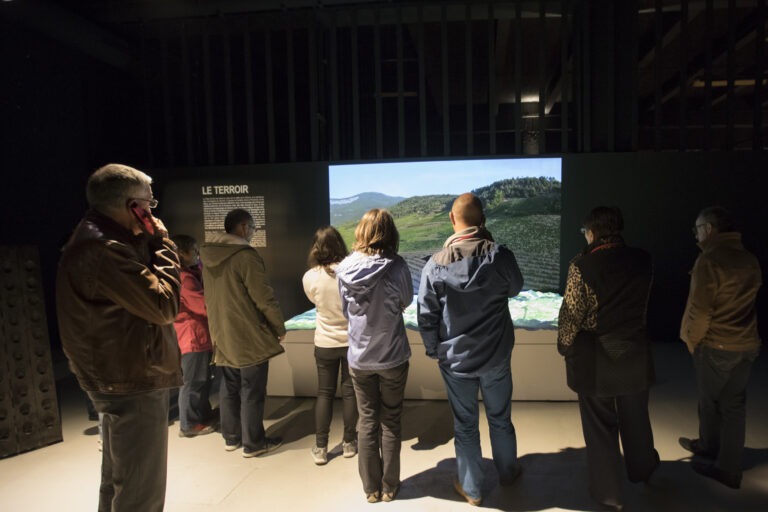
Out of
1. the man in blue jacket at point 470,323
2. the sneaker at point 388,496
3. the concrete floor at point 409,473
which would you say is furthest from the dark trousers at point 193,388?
the man in blue jacket at point 470,323

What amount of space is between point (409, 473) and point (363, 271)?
1.32m

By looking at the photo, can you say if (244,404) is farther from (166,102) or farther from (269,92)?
(166,102)

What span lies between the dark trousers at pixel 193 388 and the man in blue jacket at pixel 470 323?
186cm

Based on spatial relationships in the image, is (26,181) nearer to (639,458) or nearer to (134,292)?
(134,292)

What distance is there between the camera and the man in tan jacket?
2.61 meters

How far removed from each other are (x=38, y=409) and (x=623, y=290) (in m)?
3.83

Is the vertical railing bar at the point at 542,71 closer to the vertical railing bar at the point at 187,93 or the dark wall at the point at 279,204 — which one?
the dark wall at the point at 279,204

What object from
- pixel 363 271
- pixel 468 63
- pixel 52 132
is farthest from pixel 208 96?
pixel 363 271

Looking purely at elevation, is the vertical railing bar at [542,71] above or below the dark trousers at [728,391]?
above

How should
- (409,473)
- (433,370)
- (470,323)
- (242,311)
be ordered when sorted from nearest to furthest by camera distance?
(470,323), (409,473), (242,311), (433,370)

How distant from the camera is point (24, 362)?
3365 millimetres

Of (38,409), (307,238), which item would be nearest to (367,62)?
(307,238)

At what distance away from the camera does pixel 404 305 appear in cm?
269

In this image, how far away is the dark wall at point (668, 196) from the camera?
549cm
